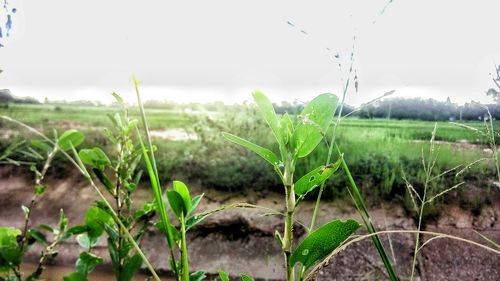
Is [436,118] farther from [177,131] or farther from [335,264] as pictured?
[177,131]

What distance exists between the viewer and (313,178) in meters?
0.40

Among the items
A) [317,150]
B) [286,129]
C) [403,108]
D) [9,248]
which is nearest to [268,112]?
[286,129]

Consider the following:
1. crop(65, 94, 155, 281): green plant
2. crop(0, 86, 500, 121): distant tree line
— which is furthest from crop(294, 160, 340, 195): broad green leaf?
crop(0, 86, 500, 121): distant tree line

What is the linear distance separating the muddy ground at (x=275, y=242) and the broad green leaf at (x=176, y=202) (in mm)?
914

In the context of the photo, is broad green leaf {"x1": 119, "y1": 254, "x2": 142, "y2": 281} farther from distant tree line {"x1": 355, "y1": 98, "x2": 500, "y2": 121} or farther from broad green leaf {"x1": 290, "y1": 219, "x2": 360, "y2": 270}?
distant tree line {"x1": 355, "y1": 98, "x2": 500, "y2": 121}

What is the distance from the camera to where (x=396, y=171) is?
160 centimetres

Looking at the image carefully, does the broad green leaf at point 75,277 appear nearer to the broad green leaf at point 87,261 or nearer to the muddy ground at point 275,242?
the broad green leaf at point 87,261

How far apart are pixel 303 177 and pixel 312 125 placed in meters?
0.05

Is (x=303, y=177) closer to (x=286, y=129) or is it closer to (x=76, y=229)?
(x=286, y=129)

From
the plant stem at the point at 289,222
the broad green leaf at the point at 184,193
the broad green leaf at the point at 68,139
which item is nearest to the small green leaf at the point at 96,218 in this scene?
the broad green leaf at the point at 68,139

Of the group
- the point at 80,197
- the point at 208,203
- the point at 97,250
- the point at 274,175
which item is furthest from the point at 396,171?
the point at 80,197

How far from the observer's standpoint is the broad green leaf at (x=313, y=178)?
39 centimetres

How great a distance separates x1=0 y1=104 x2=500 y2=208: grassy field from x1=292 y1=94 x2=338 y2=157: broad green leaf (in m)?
1.18

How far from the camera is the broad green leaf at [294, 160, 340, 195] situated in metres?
0.39
